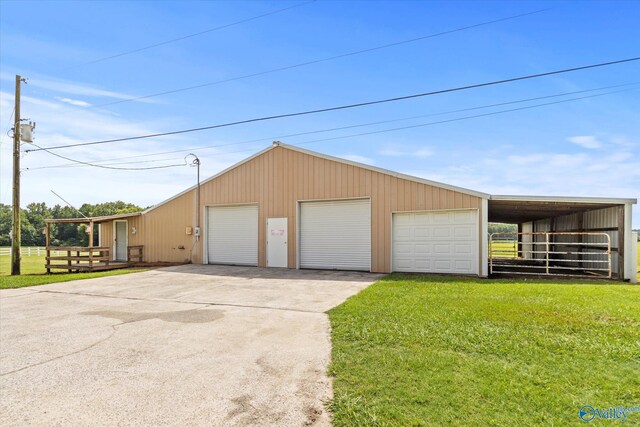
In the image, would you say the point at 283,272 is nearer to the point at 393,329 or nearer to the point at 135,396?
the point at 393,329

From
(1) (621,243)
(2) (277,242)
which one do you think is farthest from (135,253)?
(1) (621,243)

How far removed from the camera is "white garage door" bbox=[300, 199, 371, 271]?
12.3m

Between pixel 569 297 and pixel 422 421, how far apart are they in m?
6.12

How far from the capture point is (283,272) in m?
12.2

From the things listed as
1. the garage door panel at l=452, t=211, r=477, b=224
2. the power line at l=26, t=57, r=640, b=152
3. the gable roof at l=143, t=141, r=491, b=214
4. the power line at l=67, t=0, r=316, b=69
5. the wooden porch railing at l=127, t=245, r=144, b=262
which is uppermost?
the power line at l=67, t=0, r=316, b=69

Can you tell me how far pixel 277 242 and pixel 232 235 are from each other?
2.24 meters

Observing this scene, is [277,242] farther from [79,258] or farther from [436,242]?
[79,258]

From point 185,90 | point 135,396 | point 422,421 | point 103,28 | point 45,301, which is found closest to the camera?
point 422,421

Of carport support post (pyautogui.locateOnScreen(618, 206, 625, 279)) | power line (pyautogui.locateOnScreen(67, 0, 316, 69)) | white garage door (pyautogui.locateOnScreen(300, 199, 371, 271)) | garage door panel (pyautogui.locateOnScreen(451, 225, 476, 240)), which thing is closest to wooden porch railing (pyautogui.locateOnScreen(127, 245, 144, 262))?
power line (pyautogui.locateOnScreen(67, 0, 316, 69))

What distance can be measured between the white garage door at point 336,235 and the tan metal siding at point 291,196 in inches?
12.1

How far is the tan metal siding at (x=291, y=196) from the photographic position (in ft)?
37.8

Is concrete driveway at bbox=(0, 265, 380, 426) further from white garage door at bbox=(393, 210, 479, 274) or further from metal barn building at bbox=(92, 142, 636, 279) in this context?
metal barn building at bbox=(92, 142, 636, 279)

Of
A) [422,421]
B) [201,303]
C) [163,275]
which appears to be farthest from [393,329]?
[163,275]

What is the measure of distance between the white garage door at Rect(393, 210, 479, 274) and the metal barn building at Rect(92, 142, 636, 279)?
0.03 m
